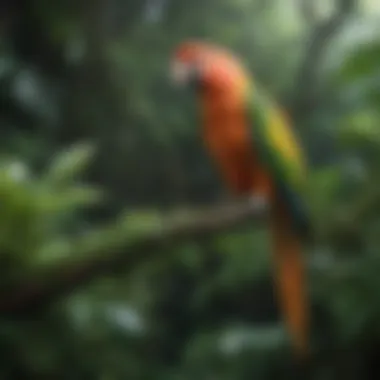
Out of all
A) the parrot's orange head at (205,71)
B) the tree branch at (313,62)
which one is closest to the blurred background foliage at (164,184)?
the tree branch at (313,62)

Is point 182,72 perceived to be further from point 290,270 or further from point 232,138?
point 290,270

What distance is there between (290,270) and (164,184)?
296 mm

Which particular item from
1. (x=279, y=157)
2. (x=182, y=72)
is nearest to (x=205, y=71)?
(x=182, y=72)

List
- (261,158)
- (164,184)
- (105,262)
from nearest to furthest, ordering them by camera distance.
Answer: (105,262)
(261,158)
(164,184)

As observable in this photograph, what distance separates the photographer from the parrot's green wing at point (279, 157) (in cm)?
92

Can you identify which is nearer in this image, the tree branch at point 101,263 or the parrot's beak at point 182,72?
the tree branch at point 101,263

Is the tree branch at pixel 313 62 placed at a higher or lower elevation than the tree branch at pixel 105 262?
higher

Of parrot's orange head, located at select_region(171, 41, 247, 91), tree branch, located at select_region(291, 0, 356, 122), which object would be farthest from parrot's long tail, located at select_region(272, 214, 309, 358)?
tree branch, located at select_region(291, 0, 356, 122)

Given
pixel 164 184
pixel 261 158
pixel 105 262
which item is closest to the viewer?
pixel 105 262

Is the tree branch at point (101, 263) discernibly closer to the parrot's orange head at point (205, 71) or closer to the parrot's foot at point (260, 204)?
the parrot's foot at point (260, 204)

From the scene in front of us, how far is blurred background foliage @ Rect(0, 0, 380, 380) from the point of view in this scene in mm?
875

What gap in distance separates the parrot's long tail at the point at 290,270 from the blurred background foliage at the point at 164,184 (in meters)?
0.04

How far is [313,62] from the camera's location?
47.0 inches

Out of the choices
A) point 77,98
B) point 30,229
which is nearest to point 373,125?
point 30,229
